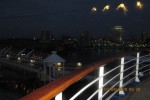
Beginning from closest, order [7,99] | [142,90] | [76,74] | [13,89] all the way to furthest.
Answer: [76,74]
[142,90]
[7,99]
[13,89]

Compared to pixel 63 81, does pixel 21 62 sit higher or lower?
lower

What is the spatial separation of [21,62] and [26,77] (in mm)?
6432

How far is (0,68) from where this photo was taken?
3120 inches

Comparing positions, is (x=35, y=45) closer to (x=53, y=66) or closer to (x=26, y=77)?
(x=26, y=77)

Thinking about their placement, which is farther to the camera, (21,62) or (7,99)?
(21,62)

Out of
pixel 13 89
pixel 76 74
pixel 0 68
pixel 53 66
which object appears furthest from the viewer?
pixel 0 68

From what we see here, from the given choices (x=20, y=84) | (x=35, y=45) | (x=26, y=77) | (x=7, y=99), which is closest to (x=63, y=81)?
(x=7, y=99)

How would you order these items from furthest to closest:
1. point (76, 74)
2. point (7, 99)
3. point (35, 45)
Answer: point (35, 45)
point (7, 99)
point (76, 74)

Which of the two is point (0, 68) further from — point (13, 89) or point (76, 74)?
point (76, 74)

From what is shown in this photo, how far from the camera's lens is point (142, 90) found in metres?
5.34

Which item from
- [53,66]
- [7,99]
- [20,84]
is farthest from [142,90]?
[20,84]

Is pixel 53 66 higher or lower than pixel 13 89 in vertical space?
higher

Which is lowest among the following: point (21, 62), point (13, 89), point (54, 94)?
point (13, 89)

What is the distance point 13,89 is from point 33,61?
8.72 meters
